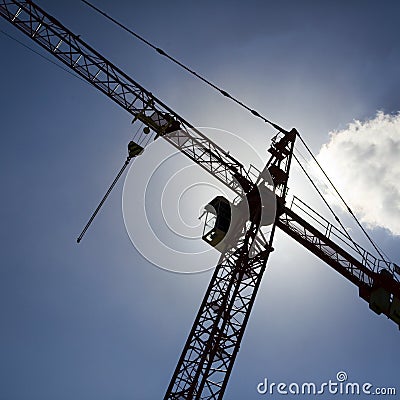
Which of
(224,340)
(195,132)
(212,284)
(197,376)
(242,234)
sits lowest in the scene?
(197,376)

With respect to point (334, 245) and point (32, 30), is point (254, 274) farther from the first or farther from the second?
point (32, 30)

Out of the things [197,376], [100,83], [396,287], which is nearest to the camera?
[197,376]

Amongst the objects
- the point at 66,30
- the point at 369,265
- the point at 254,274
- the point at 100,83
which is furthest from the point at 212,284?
the point at 66,30

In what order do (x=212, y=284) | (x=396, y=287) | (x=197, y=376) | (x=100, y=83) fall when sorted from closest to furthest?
(x=197, y=376)
(x=212, y=284)
(x=100, y=83)
(x=396, y=287)

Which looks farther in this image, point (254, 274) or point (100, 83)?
point (100, 83)

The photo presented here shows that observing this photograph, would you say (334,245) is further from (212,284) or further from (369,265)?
(212,284)

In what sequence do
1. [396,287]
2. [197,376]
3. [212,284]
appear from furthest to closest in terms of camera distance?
1. [396,287]
2. [212,284]
3. [197,376]

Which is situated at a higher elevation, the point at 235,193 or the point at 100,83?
the point at 100,83

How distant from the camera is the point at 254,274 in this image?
21.9 metres

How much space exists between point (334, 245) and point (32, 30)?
1829 centimetres

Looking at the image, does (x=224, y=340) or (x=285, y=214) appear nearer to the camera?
(x=224, y=340)

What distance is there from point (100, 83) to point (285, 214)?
1126cm

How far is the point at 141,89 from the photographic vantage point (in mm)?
23516

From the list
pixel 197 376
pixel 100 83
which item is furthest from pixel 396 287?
pixel 100 83
